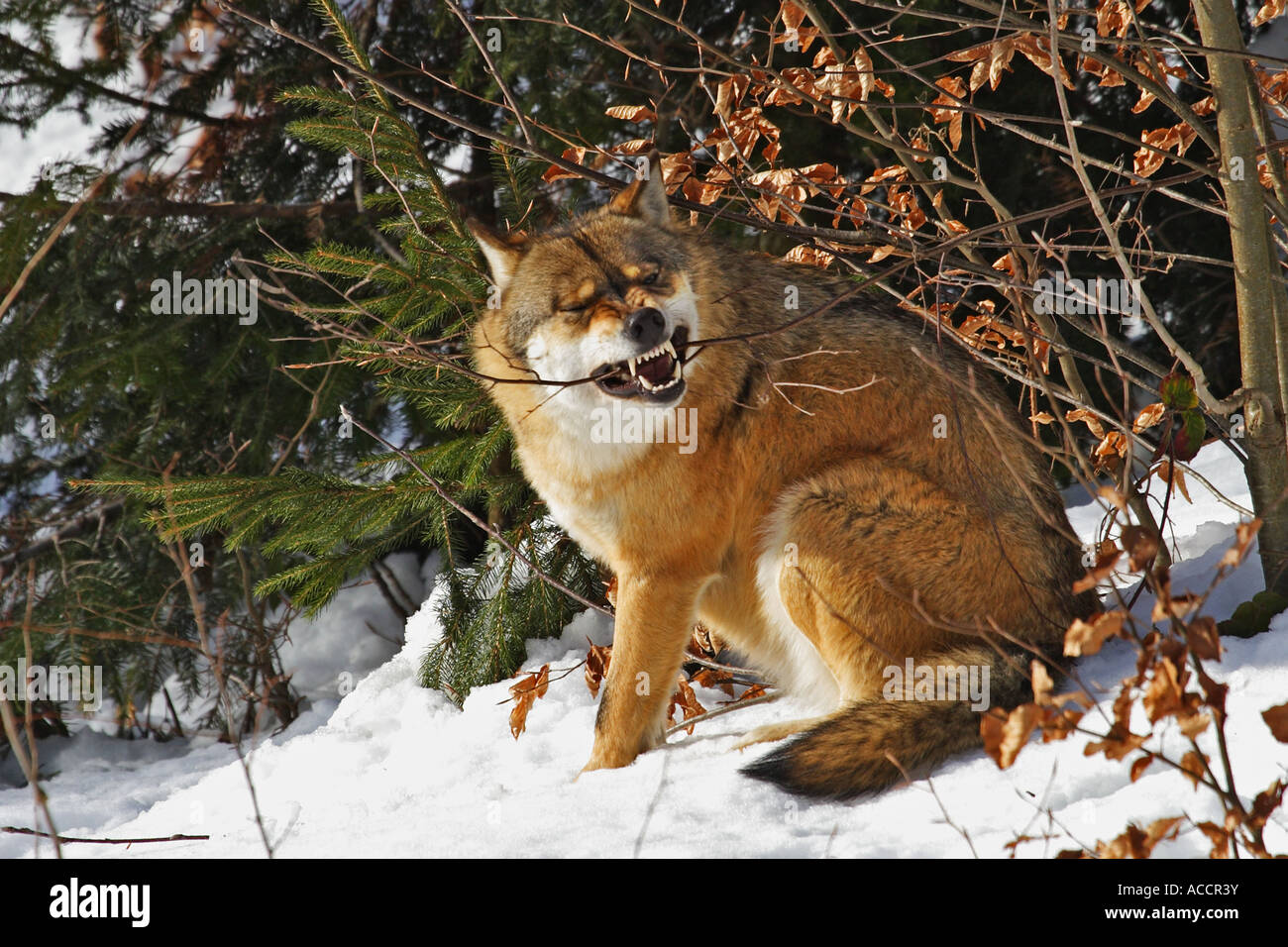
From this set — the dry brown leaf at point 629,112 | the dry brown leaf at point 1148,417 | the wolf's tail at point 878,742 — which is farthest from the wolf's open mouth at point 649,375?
the dry brown leaf at point 1148,417

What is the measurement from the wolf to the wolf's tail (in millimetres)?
77

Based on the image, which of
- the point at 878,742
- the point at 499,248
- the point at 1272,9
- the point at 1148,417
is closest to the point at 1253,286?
the point at 1148,417

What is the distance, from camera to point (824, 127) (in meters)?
5.81

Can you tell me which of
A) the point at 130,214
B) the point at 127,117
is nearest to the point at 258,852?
the point at 130,214

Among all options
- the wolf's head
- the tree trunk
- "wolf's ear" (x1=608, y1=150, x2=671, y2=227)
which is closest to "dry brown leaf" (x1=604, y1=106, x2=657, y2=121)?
"wolf's ear" (x1=608, y1=150, x2=671, y2=227)

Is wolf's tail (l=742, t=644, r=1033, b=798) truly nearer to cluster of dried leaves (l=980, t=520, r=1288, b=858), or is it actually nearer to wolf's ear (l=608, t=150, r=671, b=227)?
cluster of dried leaves (l=980, t=520, r=1288, b=858)

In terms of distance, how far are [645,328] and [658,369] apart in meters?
0.22

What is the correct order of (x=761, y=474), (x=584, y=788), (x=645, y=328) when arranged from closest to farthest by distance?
1. (x=584, y=788)
2. (x=645, y=328)
3. (x=761, y=474)

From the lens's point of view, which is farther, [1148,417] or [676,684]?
[676,684]

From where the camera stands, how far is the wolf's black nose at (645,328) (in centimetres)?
350

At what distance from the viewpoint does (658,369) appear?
3.67 m

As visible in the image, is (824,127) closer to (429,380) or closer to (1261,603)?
(429,380)

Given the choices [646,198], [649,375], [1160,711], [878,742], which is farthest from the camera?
[646,198]

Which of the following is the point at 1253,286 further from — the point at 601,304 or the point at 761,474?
the point at 601,304
